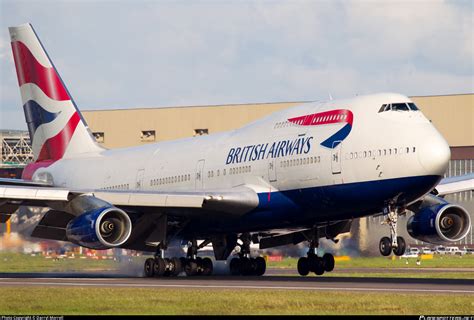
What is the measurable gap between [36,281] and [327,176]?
11.8m

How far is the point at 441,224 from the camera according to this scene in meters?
37.5

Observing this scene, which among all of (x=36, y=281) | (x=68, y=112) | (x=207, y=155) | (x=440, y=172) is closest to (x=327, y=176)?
(x=440, y=172)

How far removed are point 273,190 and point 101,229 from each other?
21.7 ft

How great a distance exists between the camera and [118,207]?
38531 mm

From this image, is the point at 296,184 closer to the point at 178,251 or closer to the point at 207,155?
the point at 207,155

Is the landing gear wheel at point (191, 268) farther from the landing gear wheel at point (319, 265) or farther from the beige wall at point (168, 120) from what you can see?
the beige wall at point (168, 120)

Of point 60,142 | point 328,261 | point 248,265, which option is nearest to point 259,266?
point 248,265

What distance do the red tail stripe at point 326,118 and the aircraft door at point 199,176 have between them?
5.92m

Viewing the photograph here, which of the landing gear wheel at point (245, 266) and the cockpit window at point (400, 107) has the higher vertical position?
the cockpit window at point (400, 107)

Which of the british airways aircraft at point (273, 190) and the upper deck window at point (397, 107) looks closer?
the british airways aircraft at point (273, 190)

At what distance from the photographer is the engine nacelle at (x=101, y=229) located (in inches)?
1406

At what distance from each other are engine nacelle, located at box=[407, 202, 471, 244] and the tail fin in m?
18.9

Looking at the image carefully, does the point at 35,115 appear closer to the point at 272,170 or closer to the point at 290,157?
the point at 272,170

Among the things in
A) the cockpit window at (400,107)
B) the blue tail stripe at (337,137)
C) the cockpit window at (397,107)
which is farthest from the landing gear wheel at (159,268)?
the cockpit window at (400,107)
